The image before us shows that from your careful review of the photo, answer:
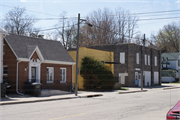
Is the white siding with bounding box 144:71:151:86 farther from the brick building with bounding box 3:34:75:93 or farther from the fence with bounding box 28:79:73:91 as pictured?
the fence with bounding box 28:79:73:91

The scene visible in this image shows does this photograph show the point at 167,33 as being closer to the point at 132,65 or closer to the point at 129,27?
the point at 129,27

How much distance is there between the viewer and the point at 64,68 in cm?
2545

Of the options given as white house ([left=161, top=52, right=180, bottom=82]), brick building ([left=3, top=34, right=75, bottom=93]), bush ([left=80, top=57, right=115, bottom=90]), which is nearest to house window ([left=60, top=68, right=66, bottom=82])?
brick building ([left=3, top=34, right=75, bottom=93])

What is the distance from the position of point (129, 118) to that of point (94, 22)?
43.6 metres

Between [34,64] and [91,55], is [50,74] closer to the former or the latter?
[34,64]

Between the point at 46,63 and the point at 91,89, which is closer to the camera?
the point at 46,63

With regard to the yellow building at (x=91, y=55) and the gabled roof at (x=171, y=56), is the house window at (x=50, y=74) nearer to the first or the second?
the yellow building at (x=91, y=55)

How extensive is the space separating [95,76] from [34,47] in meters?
9.03

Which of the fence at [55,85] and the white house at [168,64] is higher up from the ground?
the white house at [168,64]

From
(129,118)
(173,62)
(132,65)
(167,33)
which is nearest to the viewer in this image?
(129,118)

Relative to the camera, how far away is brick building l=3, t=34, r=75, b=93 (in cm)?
2045

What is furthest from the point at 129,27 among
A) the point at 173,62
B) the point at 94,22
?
the point at 173,62

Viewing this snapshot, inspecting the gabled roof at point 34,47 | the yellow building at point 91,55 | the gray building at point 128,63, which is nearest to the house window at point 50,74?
the gabled roof at point 34,47

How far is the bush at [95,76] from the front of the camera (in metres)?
27.4
